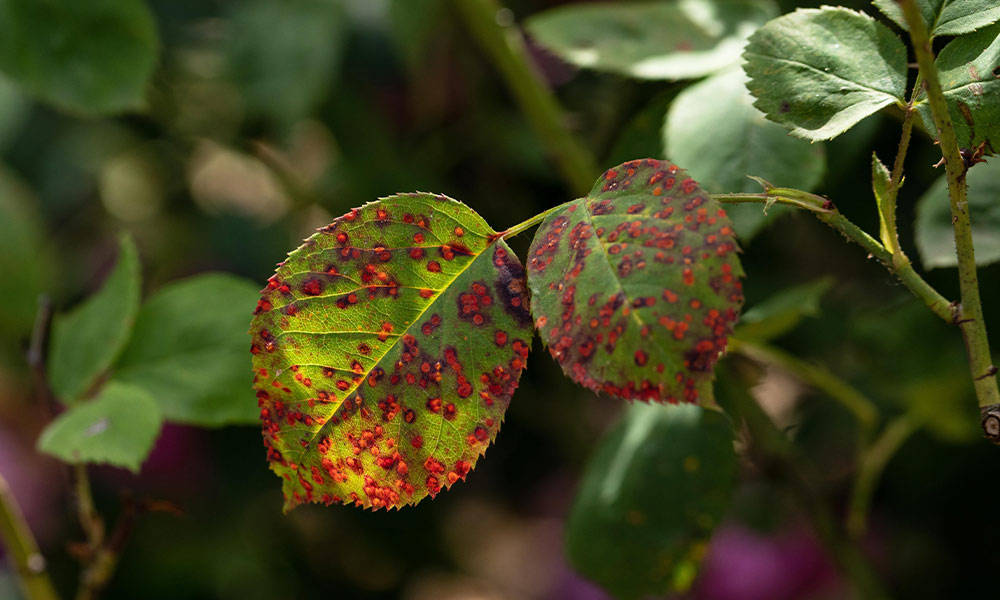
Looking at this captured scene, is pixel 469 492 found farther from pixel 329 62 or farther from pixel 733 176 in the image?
pixel 733 176

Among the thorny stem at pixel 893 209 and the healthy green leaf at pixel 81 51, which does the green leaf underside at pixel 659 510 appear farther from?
the healthy green leaf at pixel 81 51

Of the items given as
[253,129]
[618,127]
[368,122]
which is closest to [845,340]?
[618,127]

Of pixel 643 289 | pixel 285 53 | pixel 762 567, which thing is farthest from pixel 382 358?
pixel 762 567

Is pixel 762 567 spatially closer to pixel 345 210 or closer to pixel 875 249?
pixel 345 210

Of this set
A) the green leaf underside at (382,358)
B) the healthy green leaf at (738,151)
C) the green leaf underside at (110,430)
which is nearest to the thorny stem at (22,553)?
the green leaf underside at (110,430)

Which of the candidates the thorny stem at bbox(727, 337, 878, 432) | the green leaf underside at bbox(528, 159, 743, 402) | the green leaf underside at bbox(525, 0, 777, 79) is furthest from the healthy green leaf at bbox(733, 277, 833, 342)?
the green leaf underside at bbox(528, 159, 743, 402)

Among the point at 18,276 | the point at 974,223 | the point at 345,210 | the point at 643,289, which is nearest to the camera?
the point at 643,289

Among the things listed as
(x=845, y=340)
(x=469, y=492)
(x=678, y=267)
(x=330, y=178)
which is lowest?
(x=469, y=492)
